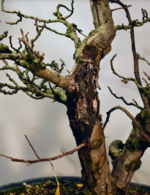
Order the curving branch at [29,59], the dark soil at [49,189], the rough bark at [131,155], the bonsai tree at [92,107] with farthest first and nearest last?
1. the dark soil at [49,189]
2. the rough bark at [131,155]
3. the bonsai tree at [92,107]
4. the curving branch at [29,59]

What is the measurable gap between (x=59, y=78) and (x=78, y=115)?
0.54 ft

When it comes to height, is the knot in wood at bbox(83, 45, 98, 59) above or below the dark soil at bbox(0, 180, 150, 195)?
above

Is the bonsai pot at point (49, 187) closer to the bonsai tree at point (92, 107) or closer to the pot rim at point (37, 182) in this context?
the pot rim at point (37, 182)

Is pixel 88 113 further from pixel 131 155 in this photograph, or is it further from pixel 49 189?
pixel 49 189

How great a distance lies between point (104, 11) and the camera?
918mm

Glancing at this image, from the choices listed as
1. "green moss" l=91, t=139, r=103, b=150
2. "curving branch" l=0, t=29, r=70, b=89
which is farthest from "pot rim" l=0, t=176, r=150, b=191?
"curving branch" l=0, t=29, r=70, b=89

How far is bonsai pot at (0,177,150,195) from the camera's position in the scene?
43.5 inches

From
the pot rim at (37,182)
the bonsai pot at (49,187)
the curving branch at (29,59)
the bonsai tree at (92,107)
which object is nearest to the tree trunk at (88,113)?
the bonsai tree at (92,107)

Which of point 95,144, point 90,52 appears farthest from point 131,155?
point 90,52

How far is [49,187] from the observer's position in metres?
1.16

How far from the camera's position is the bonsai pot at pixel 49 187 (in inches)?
43.5

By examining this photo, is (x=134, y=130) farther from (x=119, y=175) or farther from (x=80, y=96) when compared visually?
(x=80, y=96)

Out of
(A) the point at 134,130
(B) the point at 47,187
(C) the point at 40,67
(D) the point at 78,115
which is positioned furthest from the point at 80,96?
(B) the point at 47,187

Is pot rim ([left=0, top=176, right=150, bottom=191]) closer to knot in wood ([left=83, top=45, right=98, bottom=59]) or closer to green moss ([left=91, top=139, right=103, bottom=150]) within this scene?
green moss ([left=91, top=139, right=103, bottom=150])
